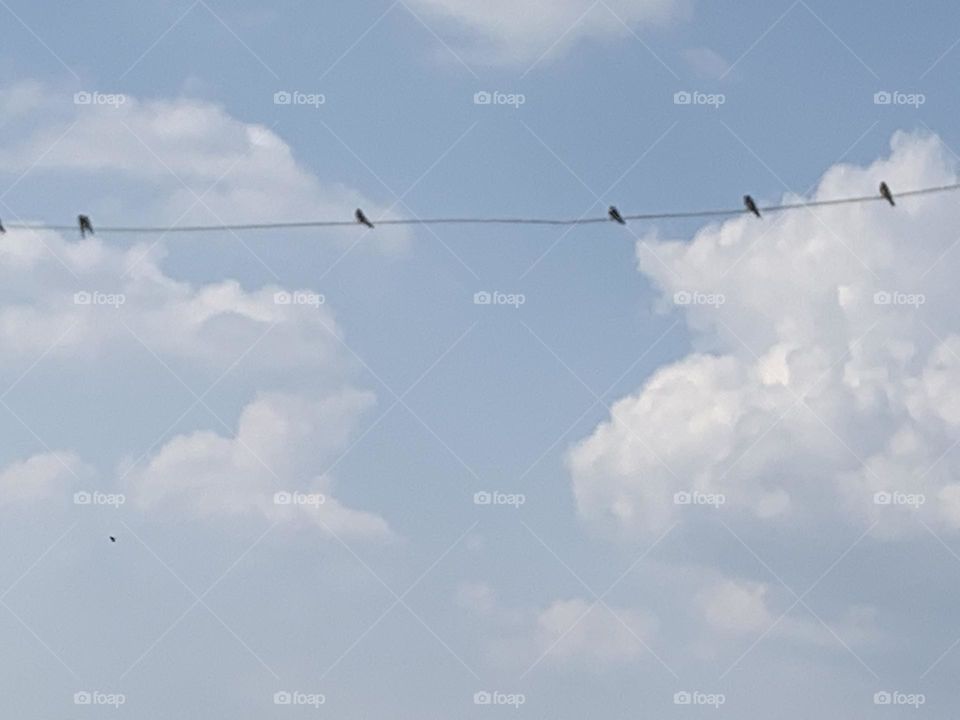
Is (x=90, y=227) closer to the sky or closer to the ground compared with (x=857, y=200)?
closer to the sky

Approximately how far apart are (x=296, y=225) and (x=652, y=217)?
325 inches

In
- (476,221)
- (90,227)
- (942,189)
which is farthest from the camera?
(90,227)

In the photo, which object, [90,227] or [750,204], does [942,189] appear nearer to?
[750,204]

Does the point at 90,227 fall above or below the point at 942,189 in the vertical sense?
above

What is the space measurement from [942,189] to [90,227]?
20.4 m

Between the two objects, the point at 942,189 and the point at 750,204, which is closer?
the point at 942,189

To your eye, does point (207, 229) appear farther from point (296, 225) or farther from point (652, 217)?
point (652, 217)

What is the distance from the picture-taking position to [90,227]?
45594 mm

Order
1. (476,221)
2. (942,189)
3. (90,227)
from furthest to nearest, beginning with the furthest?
(90,227)
(476,221)
(942,189)

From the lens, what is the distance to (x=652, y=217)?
4247cm

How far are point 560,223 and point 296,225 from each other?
629 centimetres

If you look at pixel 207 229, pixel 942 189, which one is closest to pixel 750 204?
pixel 942 189

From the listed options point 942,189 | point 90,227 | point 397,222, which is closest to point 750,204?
point 942,189

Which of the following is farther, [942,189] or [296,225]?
[296,225]
